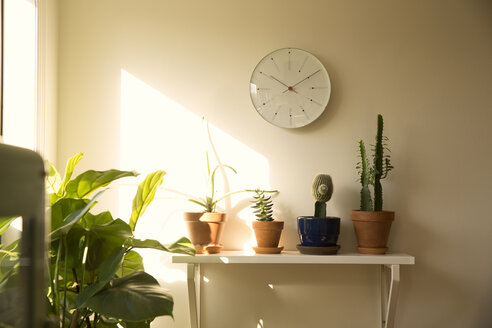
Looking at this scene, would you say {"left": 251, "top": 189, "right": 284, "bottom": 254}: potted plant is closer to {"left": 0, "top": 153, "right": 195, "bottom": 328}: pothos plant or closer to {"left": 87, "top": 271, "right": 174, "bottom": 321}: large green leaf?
{"left": 0, "top": 153, "right": 195, "bottom": 328}: pothos plant

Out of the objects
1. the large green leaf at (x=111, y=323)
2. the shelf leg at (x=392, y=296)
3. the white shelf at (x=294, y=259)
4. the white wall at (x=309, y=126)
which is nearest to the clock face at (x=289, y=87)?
the white wall at (x=309, y=126)

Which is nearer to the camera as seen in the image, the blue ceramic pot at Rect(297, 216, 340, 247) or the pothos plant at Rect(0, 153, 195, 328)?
the pothos plant at Rect(0, 153, 195, 328)

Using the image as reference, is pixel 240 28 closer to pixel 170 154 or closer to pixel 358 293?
pixel 170 154

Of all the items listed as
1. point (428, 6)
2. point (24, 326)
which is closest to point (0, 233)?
point (24, 326)

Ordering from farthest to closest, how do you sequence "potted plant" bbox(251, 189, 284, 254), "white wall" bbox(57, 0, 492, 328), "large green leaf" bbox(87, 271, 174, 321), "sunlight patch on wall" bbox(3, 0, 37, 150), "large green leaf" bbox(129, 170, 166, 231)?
"white wall" bbox(57, 0, 492, 328), "potted plant" bbox(251, 189, 284, 254), "sunlight patch on wall" bbox(3, 0, 37, 150), "large green leaf" bbox(129, 170, 166, 231), "large green leaf" bbox(87, 271, 174, 321)

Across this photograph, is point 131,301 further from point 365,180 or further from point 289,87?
point 289,87

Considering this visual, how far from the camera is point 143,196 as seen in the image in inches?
87.5

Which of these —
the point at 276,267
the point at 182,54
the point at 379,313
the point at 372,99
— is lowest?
the point at 379,313

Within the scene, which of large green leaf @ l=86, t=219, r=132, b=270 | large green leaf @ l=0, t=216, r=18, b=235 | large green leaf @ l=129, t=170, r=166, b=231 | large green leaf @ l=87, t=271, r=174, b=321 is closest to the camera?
large green leaf @ l=0, t=216, r=18, b=235

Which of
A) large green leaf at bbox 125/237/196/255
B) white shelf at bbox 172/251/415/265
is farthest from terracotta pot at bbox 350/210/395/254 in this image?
large green leaf at bbox 125/237/196/255

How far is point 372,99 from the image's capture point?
2.79m

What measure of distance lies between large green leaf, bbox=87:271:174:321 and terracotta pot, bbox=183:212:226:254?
881mm

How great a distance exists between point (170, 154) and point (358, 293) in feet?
3.75

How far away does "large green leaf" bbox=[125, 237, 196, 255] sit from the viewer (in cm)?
190
